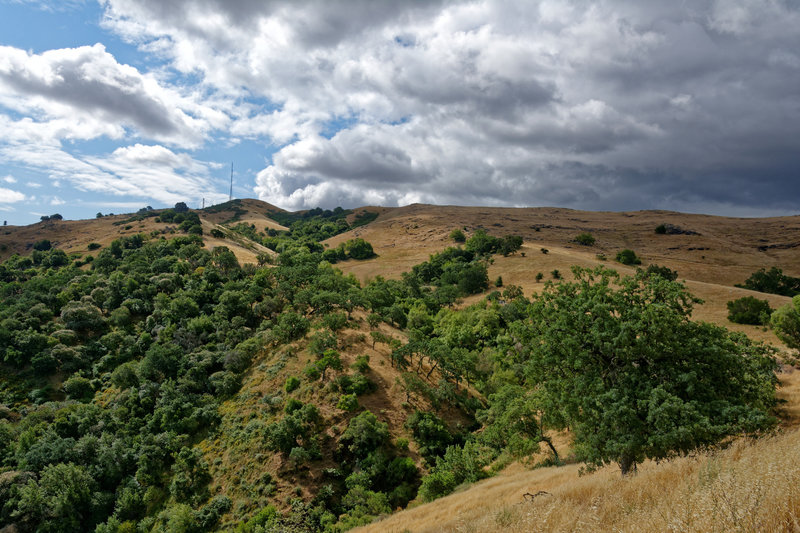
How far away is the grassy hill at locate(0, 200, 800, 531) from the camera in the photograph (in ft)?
34.3

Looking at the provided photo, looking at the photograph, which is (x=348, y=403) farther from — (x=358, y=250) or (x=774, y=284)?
(x=358, y=250)

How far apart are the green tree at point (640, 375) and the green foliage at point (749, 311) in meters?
52.1

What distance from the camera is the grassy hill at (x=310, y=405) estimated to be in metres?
10.5

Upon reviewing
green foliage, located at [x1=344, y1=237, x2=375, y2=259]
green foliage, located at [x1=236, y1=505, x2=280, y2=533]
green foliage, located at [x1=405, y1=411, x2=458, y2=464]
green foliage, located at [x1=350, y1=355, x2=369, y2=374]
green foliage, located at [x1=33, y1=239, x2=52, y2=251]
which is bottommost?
green foliage, located at [x1=236, y1=505, x2=280, y2=533]

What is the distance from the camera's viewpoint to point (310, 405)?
4050 cm

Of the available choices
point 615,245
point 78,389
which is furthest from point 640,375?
point 615,245

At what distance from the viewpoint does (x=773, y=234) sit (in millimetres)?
130000

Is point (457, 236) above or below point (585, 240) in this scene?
above

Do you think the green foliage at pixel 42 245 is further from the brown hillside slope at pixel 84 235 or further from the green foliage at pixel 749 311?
the green foliage at pixel 749 311

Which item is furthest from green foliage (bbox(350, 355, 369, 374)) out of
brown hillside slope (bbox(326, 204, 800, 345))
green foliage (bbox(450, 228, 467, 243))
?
green foliage (bbox(450, 228, 467, 243))

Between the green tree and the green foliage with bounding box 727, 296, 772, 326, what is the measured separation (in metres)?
52.1

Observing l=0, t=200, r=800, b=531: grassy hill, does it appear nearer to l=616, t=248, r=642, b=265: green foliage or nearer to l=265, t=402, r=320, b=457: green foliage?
l=265, t=402, r=320, b=457: green foliage

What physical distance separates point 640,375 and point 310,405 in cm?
3389

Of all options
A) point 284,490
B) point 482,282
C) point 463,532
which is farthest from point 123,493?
point 482,282
